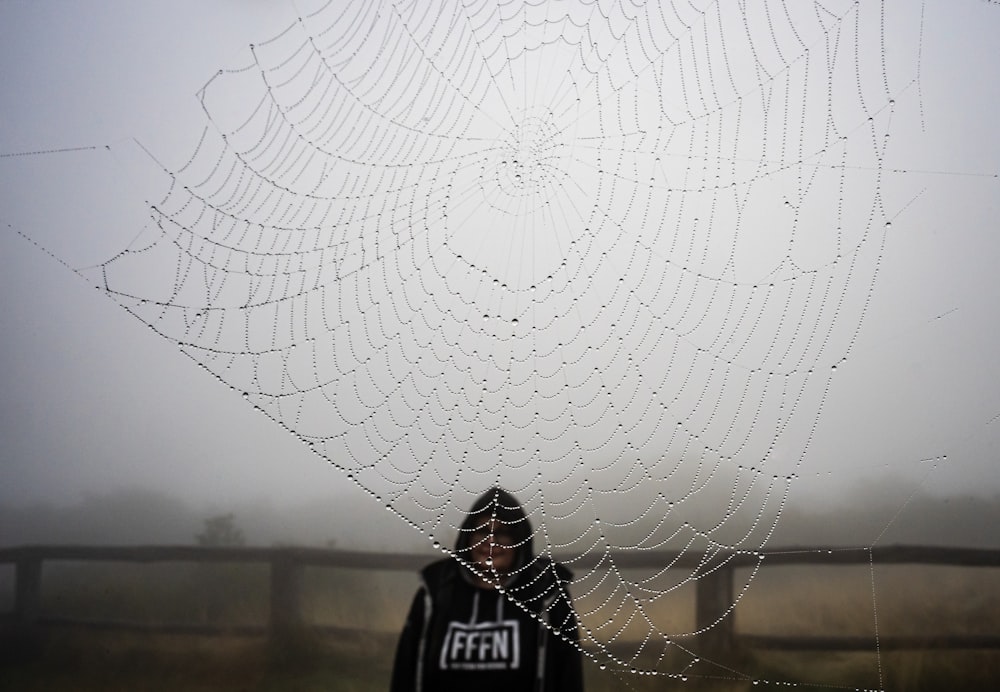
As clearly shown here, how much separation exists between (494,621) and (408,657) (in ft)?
0.49

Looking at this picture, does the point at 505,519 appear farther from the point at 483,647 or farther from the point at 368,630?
the point at 368,630

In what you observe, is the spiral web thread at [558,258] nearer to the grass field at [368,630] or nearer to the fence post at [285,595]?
the grass field at [368,630]

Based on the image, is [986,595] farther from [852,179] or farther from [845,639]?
[852,179]

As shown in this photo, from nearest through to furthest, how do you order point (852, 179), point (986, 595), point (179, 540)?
point (852, 179), point (986, 595), point (179, 540)

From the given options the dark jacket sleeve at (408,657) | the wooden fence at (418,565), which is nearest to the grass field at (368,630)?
the wooden fence at (418,565)

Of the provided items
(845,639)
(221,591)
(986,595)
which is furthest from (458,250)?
(986,595)

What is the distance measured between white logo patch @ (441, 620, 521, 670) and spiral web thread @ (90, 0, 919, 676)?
17cm

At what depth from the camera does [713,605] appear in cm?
174

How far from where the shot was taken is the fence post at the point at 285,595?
1827mm

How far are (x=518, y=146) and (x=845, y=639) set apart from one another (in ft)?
3.44

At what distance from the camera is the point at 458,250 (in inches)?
66.6

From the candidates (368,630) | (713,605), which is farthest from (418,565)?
(713,605)

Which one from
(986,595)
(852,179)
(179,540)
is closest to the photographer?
(852,179)

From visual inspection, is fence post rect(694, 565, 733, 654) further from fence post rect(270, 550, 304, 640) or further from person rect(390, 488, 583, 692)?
fence post rect(270, 550, 304, 640)
